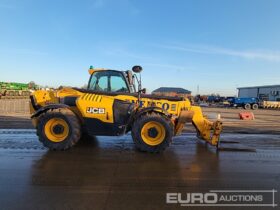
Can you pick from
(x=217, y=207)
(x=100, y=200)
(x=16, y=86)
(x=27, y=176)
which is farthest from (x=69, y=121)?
(x=16, y=86)

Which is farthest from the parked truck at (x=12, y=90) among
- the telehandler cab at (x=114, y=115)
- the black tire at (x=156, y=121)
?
the black tire at (x=156, y=121)

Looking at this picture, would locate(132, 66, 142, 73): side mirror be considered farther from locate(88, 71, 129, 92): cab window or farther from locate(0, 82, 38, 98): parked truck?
locate(0, 82, 38, 98): parked truck

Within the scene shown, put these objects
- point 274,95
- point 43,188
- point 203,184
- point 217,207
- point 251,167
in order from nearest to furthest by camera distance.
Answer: point 217,207
point 43,188
point 203,184
point 251,167
point 274,95

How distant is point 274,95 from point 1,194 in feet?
250

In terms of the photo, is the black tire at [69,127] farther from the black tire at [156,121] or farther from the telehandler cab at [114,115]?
the black tire at [156,121]

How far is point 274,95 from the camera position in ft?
234

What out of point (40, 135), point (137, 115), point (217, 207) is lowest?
point (217, 207)

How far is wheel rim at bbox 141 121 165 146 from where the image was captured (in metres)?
7.75

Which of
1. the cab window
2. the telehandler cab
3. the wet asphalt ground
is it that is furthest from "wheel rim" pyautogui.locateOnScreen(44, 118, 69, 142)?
the cab window

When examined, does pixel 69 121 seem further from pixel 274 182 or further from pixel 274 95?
pixel 274 95

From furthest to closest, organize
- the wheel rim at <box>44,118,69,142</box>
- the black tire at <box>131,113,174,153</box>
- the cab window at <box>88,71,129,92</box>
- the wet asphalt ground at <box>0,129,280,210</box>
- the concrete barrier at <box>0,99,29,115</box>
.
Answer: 1. the concrete barrier at <box>0,99,29,115</box>
2. the cab window at <box>88,71,129,92</box>
3. the wheel rim at <box>44,118,69,142</box>
4. the black tire at <box>131,113,174,153</box>
5. the wet asphalt ground at <box>0,129,280,210</box>

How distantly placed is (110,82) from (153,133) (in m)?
2.14

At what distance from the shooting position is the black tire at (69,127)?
7836mm

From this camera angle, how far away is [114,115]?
26.1 ft
